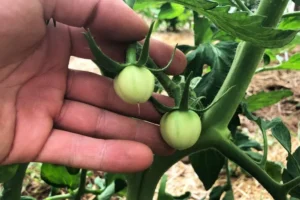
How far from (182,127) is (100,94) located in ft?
0.82

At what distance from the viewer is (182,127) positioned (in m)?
0.72

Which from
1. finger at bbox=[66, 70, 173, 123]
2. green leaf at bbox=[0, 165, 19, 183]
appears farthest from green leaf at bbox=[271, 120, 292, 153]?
green leaf at bbox=[0, 165, 19, 183]

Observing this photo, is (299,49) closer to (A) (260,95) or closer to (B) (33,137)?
(A) (260,95)

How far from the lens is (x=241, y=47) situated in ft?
2.76

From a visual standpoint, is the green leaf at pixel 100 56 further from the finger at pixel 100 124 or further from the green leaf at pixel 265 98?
the green leaf at pixel 265 98

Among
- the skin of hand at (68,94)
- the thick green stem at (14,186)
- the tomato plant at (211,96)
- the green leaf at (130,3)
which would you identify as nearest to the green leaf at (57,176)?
the tomato plant at (211,96)

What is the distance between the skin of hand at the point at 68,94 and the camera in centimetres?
83

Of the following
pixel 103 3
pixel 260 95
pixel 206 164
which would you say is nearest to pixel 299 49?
pixel 260 95

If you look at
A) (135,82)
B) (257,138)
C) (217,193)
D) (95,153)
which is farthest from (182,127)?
(257,138)

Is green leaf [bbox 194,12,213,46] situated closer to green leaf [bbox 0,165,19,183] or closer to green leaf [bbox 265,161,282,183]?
green leaf [bbox 265,161,282,183]

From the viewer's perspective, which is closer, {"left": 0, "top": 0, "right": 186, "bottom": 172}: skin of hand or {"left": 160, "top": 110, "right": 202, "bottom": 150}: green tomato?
{"left": 160, "top": 110, "right": 202, "bottom": 150}: green tomato

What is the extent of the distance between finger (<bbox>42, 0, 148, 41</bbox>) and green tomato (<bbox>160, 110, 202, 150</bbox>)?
0.57 feet

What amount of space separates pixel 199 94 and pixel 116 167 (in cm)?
22

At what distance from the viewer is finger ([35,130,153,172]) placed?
2.75 ft
